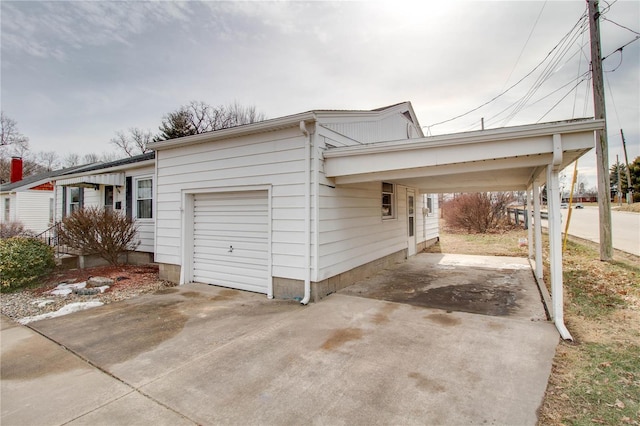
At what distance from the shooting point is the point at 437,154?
454 cm

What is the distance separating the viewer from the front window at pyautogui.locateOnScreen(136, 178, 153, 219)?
28.7 feet

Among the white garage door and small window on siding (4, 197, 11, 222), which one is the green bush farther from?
small window on siding (4, 197, 11, 222)

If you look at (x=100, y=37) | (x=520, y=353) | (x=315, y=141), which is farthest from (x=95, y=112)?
(x=520, y=353)

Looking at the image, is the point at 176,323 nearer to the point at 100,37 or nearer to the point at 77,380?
the point at 77,380

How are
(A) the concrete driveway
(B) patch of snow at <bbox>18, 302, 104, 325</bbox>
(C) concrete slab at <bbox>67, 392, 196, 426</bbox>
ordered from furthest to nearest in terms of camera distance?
(B) patch of snow at <bbox>18, 302, 104, 325</bbox>
(A) the concrete driveway
(C) concrete slab at <bbox>67, 392, 196, 426</bbox>

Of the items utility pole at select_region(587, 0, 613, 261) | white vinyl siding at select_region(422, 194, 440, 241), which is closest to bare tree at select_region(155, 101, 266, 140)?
white vinyl siding at select_region(422, 194, 440, 241)

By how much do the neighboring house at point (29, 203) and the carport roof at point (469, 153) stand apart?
62.2 feet

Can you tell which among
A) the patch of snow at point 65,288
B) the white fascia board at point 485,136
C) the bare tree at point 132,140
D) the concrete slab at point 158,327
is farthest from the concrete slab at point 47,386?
the bare tree at point 132,140

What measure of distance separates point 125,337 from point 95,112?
44.2 ft

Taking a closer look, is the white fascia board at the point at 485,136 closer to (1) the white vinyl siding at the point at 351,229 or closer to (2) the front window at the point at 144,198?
(1) the white vinyl siding at the point at 351,229

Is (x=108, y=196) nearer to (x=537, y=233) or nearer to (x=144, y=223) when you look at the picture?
(x=144, y=223)

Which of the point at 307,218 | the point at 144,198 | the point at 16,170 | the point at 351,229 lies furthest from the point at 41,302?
the point at 16,170

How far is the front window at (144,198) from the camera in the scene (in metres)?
8.76

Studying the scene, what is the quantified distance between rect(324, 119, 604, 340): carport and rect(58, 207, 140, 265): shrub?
5.99 meters
